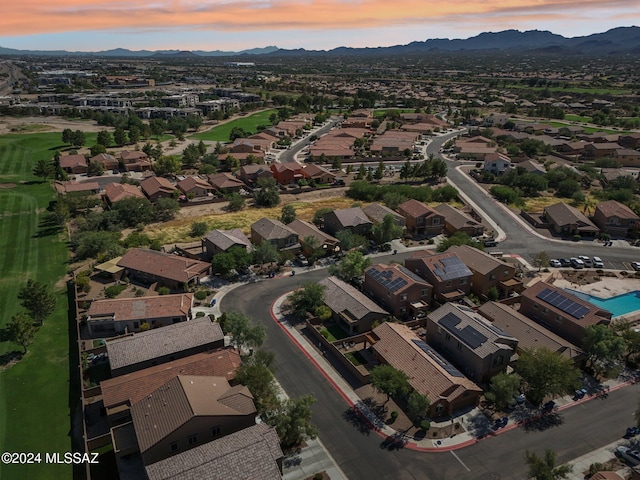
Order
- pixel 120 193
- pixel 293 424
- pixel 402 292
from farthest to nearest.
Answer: pixel 120 193
pixel 402 292
pixel 293 424

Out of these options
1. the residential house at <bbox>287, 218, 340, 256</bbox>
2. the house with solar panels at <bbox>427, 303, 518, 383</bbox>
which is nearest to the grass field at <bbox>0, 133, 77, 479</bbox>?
the residential house at <bbox>287, 218, 340, 256</bbox>

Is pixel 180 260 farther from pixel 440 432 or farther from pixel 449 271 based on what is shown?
pixel 440 432

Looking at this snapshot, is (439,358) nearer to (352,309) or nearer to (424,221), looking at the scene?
(352,309)

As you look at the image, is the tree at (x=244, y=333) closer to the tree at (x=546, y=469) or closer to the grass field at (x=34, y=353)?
the grass field at (x=34, y=353)

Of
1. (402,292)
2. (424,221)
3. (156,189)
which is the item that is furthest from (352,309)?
(156,189)

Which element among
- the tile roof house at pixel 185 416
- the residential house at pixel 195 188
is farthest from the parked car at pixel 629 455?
the residential house at pixel 195 188

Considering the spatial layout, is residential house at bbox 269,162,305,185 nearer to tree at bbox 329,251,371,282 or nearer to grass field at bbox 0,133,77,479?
grass field at bbox 0,133,77,479
